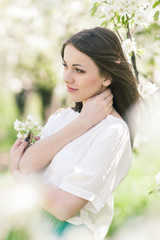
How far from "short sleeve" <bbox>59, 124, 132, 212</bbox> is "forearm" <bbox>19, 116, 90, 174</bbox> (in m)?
0.15

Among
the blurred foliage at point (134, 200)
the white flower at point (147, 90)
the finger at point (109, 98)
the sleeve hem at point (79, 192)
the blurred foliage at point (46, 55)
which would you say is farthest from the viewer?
the blurred foliage at point (46, 55)

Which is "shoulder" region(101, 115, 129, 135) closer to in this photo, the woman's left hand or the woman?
the woman

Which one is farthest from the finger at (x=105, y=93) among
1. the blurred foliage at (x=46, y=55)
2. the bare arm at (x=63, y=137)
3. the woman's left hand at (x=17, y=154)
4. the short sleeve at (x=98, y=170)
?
the blurred foliage at (x=46, y=55)

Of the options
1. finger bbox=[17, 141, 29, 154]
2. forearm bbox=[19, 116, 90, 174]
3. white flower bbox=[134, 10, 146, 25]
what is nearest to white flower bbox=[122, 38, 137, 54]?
white flower bbox=[134, 10, 146, 25]

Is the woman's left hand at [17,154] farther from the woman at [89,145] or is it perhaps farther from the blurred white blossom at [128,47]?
the blurred white blossom at [128,47]

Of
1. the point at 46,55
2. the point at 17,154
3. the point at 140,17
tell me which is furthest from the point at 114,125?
the point at 46,55

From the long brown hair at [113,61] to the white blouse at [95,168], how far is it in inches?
8.9

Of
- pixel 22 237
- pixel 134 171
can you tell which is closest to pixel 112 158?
pixel 22 237

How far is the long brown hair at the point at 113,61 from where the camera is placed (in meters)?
2.01

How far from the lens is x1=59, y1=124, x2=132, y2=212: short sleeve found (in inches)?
71.4

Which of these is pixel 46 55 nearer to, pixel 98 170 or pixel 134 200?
pixel 134 200

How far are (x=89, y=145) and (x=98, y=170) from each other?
0.16 meters

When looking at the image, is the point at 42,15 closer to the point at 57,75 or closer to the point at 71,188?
the point at 57,75

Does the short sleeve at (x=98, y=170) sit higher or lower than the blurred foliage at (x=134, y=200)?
higher
